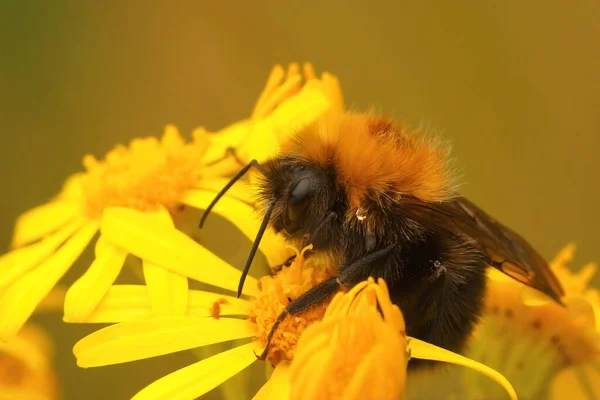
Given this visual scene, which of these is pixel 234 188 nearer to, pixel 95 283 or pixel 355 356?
pixel 95 283

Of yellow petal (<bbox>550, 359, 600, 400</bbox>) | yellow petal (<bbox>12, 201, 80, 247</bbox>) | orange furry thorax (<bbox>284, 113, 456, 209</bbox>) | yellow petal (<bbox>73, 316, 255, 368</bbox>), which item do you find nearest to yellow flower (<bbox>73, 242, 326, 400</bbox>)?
yellow petal (<bbox>73, 316, 255, 368</bbox>)

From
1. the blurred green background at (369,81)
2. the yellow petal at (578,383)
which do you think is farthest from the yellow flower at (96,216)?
the blurred green background at (369,81)

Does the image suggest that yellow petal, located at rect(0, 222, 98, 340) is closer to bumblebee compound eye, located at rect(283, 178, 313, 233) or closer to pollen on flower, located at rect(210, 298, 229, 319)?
pollen on flower, located at rect(210, 298, 229, 319)

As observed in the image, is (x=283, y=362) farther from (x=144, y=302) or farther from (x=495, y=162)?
(x=495, y=162)

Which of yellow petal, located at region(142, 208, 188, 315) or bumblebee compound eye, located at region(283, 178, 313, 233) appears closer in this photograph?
bumblebee compound eye, located at region(283, 178, 313, 233)

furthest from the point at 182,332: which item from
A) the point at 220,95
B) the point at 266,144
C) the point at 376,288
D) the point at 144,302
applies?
the point at 220,95

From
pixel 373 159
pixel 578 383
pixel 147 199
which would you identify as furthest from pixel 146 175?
pixel 578 383

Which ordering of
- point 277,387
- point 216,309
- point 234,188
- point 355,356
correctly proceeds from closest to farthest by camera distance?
point 355,356
point 277,387
point 216,309
point 234,188
